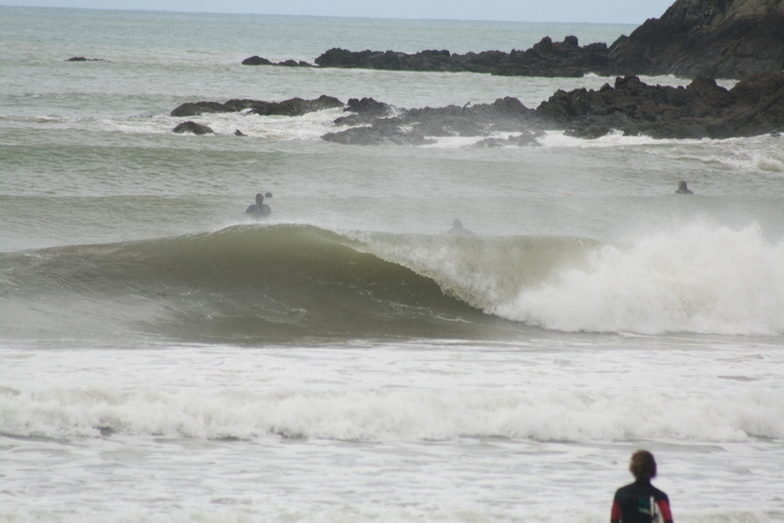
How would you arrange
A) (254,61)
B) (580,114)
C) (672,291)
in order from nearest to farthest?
1. (672,291)
2. (580,114)
3. (254,61)

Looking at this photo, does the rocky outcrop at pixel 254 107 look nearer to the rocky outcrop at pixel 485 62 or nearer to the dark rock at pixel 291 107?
the dark rock at pixel 291 107

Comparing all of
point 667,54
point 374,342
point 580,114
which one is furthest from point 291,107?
point 667,54

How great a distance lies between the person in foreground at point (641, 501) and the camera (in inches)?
149

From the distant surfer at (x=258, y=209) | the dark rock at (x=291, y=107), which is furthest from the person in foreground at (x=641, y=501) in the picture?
the dark rock at (x=291, y=107)

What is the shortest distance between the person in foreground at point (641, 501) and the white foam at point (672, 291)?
6.04 meters

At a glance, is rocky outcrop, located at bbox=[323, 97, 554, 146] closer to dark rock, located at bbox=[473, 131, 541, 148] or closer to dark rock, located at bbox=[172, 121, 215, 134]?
dark rock, located at bbox=[473, 131, 541, 148]

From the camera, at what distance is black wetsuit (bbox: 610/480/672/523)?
149 inches

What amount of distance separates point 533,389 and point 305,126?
70.5 feet

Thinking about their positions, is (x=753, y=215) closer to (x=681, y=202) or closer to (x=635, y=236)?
(x=681, y=202)

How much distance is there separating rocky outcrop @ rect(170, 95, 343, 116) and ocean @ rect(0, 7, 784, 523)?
7.91 metres

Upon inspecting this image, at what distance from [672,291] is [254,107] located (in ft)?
72.5

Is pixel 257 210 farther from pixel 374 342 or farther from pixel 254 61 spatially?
pixel 254 61

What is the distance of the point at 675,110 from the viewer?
1160 inches

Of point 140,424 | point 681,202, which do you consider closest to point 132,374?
point 140,424
